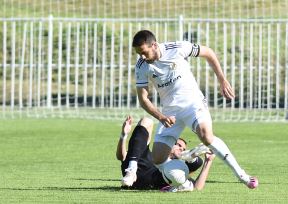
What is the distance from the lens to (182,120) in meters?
13.8

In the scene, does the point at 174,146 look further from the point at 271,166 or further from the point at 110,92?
the point at 110,92

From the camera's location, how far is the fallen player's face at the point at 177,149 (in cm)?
1417

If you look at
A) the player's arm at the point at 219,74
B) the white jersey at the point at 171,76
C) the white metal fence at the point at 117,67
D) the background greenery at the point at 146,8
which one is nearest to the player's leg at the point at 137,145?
the white jersey at the point at 171,76

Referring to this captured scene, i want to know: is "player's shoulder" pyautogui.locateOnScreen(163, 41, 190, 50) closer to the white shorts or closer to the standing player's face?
the standing player's face

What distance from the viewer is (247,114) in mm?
29156

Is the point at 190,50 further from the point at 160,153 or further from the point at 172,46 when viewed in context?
the point at 160,153

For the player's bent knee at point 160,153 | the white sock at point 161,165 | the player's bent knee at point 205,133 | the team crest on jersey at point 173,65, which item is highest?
the team crest on jersey at point 173,65

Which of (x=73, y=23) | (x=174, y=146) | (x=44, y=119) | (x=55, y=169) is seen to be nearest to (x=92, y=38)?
(x=73, y=23)

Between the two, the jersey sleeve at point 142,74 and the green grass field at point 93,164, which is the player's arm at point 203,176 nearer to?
the green grass field at point 93,164

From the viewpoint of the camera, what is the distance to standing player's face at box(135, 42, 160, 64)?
44.1 ft

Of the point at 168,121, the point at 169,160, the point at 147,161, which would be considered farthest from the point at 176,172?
the point at 147,161

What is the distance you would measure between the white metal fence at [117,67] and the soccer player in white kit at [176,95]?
568 inches

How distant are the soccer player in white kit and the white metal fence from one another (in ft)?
47.3

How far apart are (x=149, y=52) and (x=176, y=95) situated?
611 millimetres
